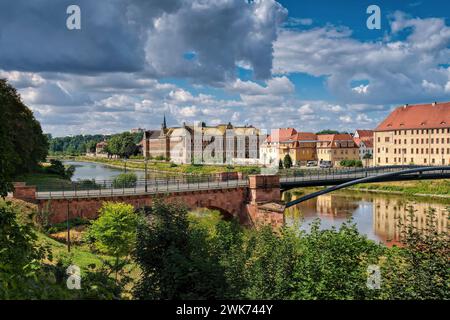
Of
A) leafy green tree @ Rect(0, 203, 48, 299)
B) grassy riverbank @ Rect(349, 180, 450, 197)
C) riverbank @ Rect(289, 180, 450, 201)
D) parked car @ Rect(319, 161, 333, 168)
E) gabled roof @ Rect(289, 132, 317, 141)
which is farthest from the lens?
gabled roof @ Rect(289, 132, 317, 141)

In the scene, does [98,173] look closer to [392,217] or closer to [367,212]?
[367,212]

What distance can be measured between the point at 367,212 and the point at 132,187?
31.0m

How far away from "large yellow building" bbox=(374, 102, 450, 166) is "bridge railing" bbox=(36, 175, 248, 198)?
62155 millimetres

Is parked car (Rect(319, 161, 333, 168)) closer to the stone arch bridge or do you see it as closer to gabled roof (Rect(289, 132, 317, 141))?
gabled roof (Rect(289, 132, 317, 141))

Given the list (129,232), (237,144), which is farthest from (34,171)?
(237,144)

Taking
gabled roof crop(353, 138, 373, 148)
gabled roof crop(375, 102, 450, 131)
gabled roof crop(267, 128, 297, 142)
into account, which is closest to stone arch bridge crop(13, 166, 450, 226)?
gabled roof crop(375, 102, 450, 131)

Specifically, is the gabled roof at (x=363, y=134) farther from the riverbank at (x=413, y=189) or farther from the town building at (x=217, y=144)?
the riverbank at (x=413, y=189)

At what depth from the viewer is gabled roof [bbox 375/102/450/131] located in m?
86.4

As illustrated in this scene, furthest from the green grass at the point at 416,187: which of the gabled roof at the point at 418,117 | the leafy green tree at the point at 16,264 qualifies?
the leafy green tree at the point at 16,264

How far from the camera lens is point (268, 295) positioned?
12.7m

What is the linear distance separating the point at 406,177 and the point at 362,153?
64.5 m

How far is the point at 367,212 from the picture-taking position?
169 feet

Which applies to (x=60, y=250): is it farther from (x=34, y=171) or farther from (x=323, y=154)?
(x=323, y=154)

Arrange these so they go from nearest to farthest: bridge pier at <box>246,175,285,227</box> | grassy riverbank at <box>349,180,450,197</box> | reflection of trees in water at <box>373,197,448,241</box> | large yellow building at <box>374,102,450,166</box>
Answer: bridge pier at <box>246,175,285,227</box> < reflection of trees in water at <box>373,197,448,241</box> < grassy riverbank at <box>349,180,450,197</box> < large yellow building at <box>374,102,450,166</box>
